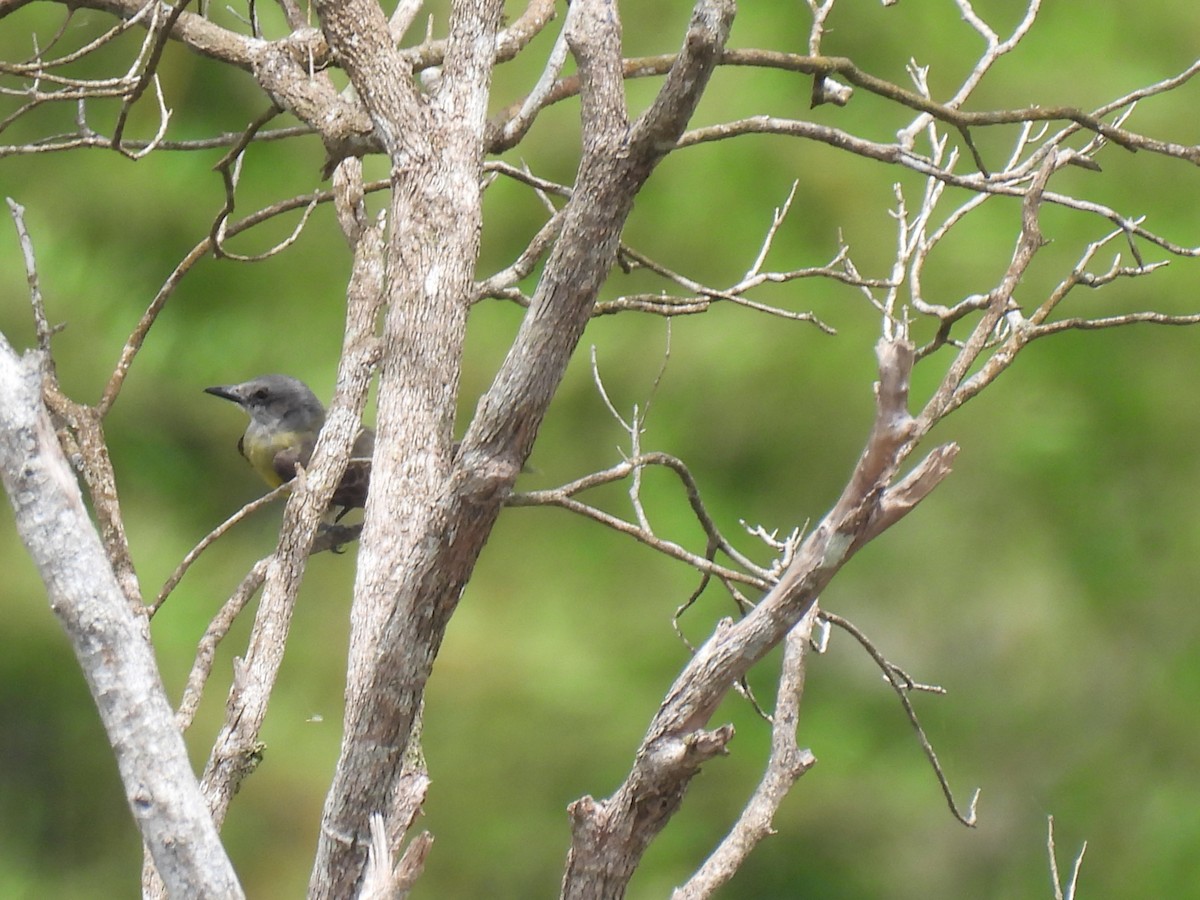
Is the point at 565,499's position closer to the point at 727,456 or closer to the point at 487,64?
the point at 487,64

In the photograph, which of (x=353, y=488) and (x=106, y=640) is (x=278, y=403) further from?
(x=106, y=640)

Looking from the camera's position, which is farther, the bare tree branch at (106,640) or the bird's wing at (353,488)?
the bird's wing at (353,488)

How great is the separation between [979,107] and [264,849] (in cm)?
487

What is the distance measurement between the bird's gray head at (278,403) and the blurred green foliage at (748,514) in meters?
2.11

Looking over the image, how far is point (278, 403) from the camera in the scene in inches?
150

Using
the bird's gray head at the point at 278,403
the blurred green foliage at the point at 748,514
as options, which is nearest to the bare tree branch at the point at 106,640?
the bird's gray head at the point at 278,403

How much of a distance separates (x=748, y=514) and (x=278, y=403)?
10.1 feet

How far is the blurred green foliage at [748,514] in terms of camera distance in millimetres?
6109

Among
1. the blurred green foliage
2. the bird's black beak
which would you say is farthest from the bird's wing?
the blurred green foliage

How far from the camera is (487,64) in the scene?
2104 millimetres

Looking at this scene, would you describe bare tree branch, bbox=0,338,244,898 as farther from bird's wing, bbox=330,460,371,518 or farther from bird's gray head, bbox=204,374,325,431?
bird's gray head, bbox=204,374,325,431

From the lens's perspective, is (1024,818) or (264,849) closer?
(264,849)

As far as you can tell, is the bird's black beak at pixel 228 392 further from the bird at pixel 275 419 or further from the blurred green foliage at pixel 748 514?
the blurred green foliage at pixel 748 514

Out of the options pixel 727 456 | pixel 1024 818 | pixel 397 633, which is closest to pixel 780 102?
pixel 727 456
